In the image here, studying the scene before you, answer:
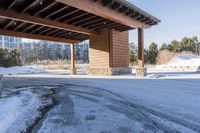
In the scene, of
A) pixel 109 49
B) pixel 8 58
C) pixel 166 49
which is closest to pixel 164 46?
pixel 166 49

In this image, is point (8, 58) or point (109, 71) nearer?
point (109, 71)

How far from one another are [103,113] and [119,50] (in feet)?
33.7

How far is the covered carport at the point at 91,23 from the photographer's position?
918 centimetres

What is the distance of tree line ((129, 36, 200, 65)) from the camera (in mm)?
33125

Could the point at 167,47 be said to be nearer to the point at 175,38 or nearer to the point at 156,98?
the point at 175,38

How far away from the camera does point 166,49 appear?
36844 millimetres

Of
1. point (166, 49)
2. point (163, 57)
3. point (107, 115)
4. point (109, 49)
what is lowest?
point (107, 115)

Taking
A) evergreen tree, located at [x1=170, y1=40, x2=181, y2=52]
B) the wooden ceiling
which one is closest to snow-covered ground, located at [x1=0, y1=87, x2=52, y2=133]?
the wooden ceiling

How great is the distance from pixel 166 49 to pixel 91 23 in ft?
87.5

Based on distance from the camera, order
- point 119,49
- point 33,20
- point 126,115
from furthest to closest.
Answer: point 119,49
point 33,20
point 126,115

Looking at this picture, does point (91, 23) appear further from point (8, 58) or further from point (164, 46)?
point (164, 46)

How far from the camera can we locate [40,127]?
12.3 ft

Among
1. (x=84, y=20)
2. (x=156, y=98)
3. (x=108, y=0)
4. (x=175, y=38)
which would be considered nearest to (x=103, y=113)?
(x=156, y=98)

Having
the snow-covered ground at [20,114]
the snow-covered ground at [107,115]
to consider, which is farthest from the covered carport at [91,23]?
the snow-covered ground at [107,115]
